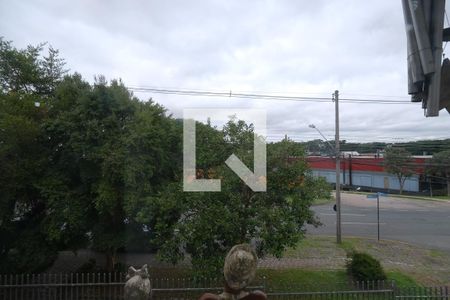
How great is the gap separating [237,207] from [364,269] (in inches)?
173

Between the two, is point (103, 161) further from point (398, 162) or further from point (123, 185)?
point (398, 162)

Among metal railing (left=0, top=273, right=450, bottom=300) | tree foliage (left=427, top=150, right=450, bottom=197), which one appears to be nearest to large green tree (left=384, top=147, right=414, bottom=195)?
tree foliage (left=427, top=150, right=450, bottom=197)

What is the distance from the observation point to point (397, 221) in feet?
76.6

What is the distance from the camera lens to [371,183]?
45406mm

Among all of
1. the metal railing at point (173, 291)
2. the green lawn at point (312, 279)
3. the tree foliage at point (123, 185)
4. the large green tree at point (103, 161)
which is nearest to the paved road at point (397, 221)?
the green lawn at point (312, 279)

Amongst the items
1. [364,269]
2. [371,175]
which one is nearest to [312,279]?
[364,269]

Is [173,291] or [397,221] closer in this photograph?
[173,291]

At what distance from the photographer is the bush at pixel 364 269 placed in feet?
35.1

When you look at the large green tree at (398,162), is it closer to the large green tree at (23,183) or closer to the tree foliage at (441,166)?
A: the tree foliage at (441,166)

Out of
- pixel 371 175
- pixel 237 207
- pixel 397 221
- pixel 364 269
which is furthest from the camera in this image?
pixel 371 175

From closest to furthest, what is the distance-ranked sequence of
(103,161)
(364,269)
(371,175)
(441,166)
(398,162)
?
(103,161) → (364,269) → (441,166) → (398,162) → (371,175)

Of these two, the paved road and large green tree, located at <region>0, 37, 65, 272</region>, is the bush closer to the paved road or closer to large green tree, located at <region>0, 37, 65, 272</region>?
the paved road

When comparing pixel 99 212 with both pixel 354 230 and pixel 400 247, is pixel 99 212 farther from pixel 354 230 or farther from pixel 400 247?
pixel 354 230

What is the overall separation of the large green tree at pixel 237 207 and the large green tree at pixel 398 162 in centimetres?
3247
